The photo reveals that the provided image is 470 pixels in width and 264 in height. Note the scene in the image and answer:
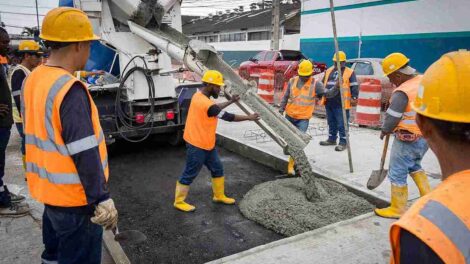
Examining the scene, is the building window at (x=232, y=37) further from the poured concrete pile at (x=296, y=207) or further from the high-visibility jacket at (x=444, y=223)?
the high-visibility jacket at (x=444, y=223)

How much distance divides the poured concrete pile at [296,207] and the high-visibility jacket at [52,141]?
261cm

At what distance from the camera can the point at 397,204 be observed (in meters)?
4.16

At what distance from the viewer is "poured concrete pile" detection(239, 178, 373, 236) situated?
4.27 meters

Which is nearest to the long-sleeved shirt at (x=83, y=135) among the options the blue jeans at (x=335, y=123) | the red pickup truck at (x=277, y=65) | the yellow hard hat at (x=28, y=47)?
the yellow hard hat at (x=28, y=47)

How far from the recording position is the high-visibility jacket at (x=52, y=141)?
2107mm

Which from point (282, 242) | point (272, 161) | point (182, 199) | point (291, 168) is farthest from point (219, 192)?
point (272, 161)

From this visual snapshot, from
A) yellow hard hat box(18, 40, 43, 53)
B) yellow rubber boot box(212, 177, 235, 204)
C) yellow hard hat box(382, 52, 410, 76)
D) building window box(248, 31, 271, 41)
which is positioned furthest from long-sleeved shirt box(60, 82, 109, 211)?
building window box(248, 31, 271, 41)

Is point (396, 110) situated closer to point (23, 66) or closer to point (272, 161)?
point (272, 161)

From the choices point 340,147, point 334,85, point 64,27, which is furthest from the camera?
point 334,85

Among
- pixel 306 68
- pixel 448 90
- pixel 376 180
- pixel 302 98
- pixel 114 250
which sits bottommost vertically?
pixel 114 250

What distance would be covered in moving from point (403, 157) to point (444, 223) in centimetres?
334

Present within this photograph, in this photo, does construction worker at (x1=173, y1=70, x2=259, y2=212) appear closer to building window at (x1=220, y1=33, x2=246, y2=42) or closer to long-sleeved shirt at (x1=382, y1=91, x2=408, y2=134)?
long-sleeved shirt at (x1=382, y1=91, x2=408, y2=134)

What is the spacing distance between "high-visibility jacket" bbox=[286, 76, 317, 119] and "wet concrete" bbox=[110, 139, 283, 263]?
1089 mm

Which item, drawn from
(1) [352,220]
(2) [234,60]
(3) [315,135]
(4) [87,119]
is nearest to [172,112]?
(3) [315,135]
